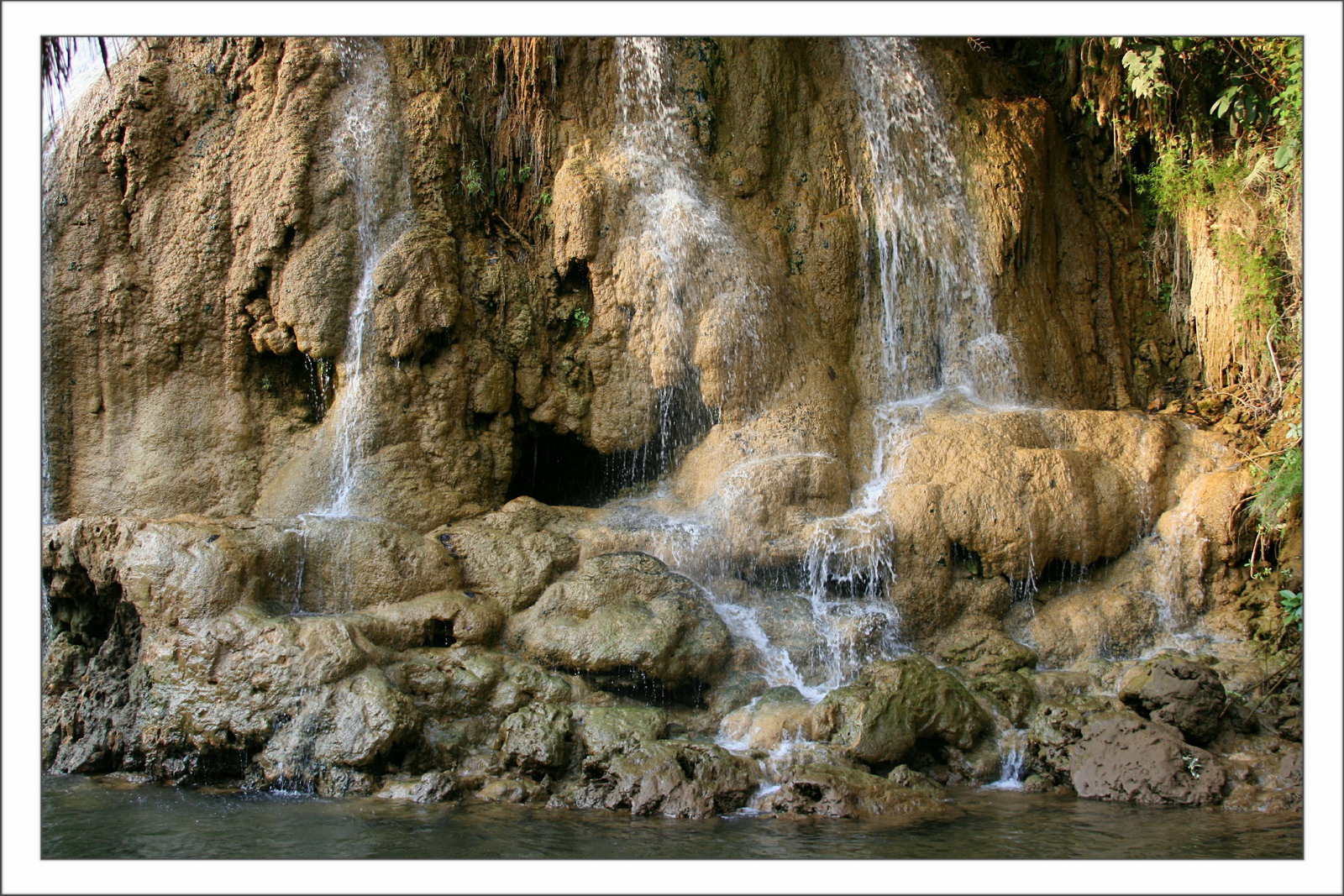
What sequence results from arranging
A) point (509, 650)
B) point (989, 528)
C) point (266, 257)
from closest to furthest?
point (509, 650), point (989, 528), point (266, 257)

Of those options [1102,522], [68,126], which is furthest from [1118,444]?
[68,126]

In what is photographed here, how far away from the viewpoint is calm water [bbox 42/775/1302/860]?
16.6 ft

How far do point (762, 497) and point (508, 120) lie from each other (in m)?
4.21

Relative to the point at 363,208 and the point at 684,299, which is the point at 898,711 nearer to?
the point at 684,299

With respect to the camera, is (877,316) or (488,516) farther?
(877,316)

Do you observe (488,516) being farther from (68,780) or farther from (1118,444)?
(1118,444)

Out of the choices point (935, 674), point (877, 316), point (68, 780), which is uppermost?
point (877, 316)

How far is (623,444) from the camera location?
945 cm

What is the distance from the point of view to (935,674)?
6922 millimetres

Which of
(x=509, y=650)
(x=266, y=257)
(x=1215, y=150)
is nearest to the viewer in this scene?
(x=509, y=650)

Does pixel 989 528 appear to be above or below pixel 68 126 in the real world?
below

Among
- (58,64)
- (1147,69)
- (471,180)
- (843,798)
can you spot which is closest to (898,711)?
(843,798)

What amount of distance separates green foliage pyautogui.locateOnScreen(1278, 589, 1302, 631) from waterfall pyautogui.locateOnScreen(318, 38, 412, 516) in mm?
6669

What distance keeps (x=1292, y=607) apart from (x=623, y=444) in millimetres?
5123
